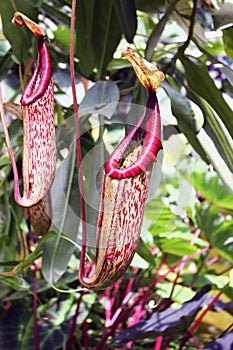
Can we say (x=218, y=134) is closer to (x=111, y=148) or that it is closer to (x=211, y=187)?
(x=111, y=148)

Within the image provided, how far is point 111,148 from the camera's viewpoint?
0.72 m

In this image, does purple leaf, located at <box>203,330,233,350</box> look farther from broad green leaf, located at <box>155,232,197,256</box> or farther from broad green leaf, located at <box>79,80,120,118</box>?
broad green leaf, located at <box>79,80,120,118</box>

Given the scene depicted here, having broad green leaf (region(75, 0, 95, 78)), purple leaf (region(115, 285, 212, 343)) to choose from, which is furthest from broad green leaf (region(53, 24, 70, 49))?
purple leaf (region(115, 285, 212, 343))

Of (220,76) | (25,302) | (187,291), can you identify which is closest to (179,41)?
(220,76)

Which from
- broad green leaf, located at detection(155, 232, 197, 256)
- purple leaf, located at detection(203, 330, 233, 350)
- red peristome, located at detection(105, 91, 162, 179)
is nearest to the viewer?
red peristome, located at detection(105, 91, 162, 179)

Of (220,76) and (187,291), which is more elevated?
(220,76)

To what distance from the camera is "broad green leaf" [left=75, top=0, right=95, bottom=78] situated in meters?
0.69

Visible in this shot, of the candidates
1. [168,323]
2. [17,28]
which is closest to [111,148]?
[17,28]

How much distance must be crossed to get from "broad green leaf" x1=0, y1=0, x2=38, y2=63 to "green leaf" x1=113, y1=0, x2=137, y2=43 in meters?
0.10

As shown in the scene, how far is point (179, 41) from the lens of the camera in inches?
38.8

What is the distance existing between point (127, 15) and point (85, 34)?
0.09 metres

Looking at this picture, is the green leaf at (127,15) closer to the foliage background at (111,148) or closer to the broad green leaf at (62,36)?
the foliage background at (111,148)

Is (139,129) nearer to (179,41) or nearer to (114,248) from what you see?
(114,248)

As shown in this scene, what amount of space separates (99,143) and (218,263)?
2.68ft
